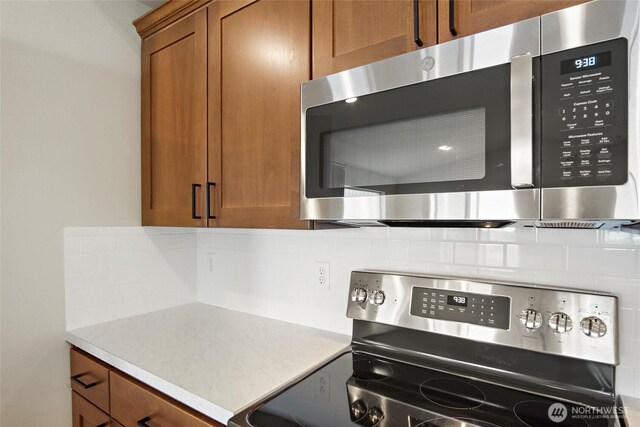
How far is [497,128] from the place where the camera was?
79 cm

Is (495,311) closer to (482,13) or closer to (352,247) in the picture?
(352,247)

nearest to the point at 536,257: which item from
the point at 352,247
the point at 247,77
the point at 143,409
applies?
the point at 352,247

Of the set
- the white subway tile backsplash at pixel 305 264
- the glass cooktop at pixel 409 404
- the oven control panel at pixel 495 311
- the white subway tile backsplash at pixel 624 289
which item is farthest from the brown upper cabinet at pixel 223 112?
the white subway tile backsplash at pixel 624 289

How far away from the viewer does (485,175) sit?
800 mm

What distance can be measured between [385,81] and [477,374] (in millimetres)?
867

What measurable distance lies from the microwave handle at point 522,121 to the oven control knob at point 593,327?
47 cm

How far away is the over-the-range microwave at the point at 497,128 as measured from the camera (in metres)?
0.67

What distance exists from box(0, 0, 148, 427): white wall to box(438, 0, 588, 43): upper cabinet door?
4.69 feet

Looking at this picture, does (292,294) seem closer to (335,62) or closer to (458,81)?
(335,62)

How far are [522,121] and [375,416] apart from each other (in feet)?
2.41

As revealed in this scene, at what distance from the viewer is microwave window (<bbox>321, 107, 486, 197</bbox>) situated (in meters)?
0.83

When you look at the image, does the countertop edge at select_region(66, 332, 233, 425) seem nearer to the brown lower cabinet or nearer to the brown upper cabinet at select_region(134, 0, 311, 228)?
the brown lower cabinet

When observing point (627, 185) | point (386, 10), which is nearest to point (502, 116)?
point (627, 185)

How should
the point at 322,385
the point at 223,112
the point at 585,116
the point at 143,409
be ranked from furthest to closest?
1. the point at 223,112
2. the point at 143,409
3. the point at 322,385
4. the point at 585,116
